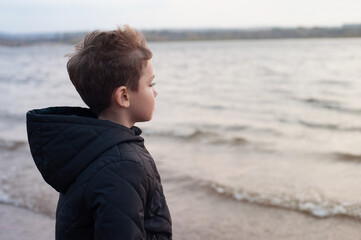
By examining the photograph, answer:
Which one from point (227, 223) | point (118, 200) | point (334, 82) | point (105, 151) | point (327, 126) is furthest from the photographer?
point (334, 82)

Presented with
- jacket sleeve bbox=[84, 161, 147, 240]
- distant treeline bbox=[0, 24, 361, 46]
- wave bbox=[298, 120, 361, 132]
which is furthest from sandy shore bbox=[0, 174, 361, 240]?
distant treeline bbox=[0, 24, 361, 46]

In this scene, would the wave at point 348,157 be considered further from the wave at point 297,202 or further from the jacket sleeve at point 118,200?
the jacket sleeve at point 118,200

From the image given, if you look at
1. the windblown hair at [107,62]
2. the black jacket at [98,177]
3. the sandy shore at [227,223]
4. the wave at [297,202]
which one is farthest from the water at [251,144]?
the windblown hair at [107,62]

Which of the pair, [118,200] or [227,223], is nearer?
[118,200]

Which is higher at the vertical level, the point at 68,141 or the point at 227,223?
the point at 68,141

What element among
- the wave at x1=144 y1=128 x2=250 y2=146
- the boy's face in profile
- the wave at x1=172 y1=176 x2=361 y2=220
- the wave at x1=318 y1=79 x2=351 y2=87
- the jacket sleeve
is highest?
the boy's face in profile

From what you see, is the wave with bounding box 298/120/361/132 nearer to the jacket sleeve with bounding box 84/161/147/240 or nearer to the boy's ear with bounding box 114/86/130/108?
the boy's ear with bounding box 114/86/130/108

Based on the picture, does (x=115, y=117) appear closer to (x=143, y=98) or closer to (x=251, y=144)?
(x=143, y=98)

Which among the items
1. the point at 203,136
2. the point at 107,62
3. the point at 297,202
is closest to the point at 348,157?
the point at 297,202

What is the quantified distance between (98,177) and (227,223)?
2.58m

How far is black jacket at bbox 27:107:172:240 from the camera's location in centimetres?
158

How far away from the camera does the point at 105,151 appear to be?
1670 mm

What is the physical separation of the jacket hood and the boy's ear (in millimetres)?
112

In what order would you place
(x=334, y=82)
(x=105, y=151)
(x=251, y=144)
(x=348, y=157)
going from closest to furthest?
(x=105, y=151) → (x=348, y=157) → (x=251, y=144) → (x=334, y=82)
